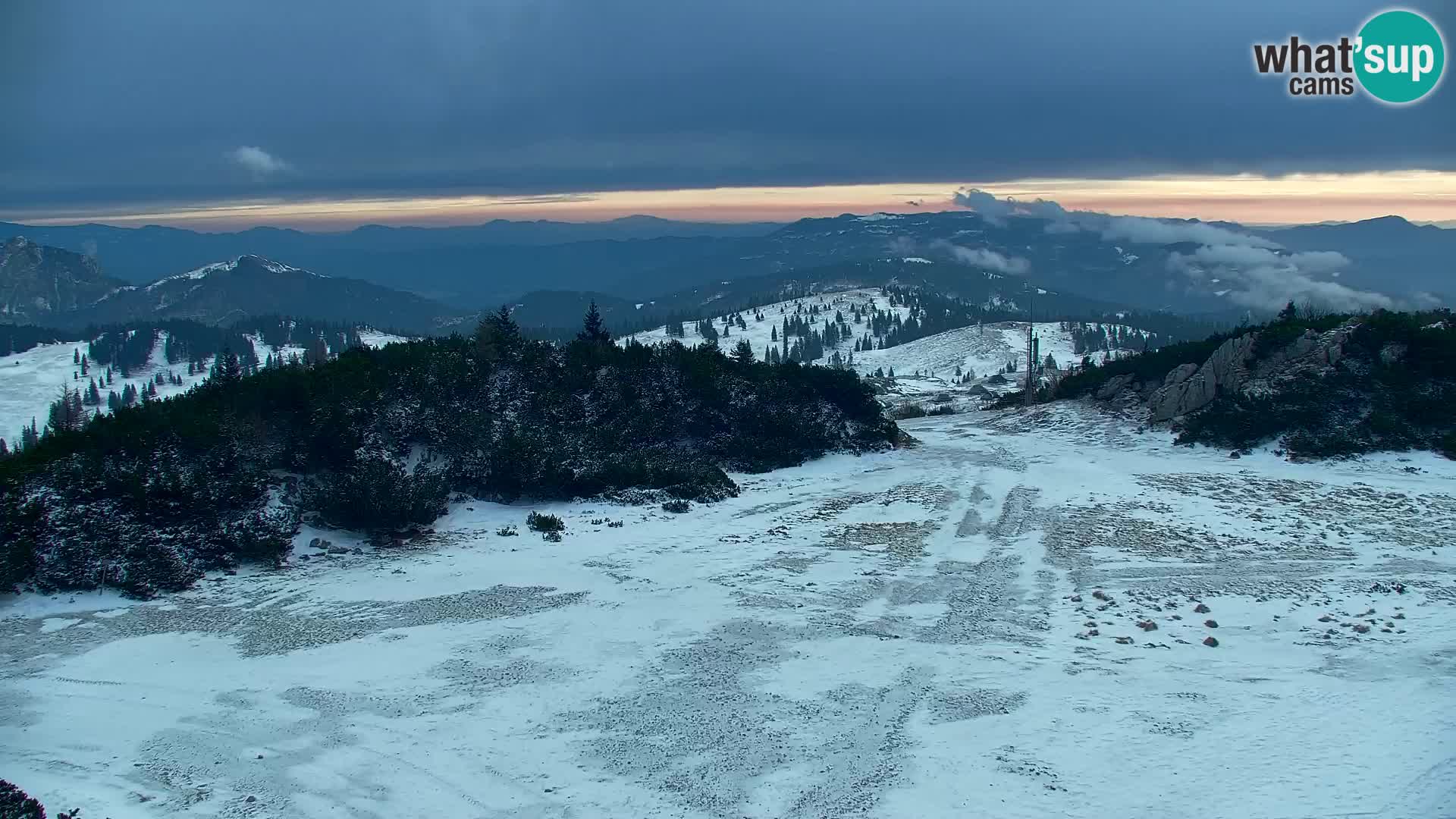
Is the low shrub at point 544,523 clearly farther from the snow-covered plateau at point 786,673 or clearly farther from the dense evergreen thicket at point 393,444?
the dense evergreen thicket at point 393,444

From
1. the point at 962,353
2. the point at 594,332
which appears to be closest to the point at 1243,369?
the point at 594,332

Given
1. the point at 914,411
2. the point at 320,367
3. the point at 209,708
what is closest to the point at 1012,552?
the point at 209,708

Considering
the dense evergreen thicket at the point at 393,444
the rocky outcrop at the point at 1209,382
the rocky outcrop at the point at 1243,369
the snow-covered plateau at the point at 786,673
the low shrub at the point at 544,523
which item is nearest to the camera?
the snow-covered plateau at the point at 786,673

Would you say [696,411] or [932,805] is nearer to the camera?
[932,805]

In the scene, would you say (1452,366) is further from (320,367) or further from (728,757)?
(320,367)

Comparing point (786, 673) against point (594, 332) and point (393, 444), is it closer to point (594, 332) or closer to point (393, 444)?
point (393, 444)

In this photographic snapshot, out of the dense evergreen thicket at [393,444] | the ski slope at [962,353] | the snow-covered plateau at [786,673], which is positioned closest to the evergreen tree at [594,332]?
the dense evergreen thicket at [393,444]

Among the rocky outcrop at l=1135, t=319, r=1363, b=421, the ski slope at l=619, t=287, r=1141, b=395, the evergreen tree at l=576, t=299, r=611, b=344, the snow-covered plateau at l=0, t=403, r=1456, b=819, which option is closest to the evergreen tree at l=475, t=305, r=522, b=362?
the evergreen tree at l=576, t=299, r=611, b=344
